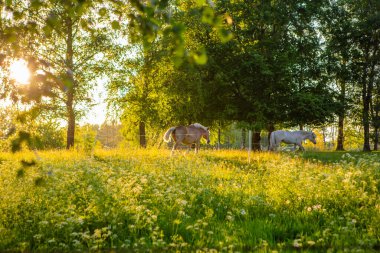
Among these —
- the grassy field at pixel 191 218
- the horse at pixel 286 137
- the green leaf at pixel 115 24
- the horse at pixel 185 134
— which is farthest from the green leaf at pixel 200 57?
the horse at pixel 286 137

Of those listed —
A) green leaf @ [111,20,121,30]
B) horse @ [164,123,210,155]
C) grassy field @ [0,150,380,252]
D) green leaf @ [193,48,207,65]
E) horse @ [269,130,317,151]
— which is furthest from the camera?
horse @ [269,130,317,151]

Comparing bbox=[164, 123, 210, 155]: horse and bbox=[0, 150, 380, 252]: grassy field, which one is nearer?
bbox=[0, 150, 380, 252]: grassy field

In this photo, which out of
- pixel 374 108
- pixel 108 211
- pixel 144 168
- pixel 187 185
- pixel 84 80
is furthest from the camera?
pixel 374 108

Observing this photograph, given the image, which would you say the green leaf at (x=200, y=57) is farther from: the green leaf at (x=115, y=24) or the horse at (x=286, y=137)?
the horse at (x=286, y=137)

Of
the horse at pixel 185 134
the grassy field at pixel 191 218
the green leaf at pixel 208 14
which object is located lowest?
the grassy field at pixel 191 218

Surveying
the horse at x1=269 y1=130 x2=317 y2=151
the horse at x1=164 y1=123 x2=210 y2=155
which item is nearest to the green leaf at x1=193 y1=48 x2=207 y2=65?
the horse at x1=164 y1=123 x2=210 y2=155

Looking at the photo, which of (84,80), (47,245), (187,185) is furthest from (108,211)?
(84,80)

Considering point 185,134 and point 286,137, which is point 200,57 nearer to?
point 185,134

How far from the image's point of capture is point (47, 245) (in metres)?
6.25

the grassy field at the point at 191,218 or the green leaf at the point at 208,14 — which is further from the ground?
the green leaf at the point at 208,14

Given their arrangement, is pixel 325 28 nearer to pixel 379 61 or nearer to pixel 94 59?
pixel 379 61

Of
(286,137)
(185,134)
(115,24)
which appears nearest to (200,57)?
(115,24)

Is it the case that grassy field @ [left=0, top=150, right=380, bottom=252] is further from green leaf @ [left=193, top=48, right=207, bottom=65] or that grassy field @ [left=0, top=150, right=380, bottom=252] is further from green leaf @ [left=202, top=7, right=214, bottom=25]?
green leaf @ [left=202, top=7, right=214, bottom=25]

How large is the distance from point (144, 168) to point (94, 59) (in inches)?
718
